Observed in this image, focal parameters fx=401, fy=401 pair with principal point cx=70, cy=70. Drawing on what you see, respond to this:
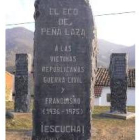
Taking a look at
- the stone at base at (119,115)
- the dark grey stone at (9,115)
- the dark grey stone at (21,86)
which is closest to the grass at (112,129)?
the stone at base at (119,115)

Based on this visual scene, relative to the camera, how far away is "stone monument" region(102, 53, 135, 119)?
1770 centimetres

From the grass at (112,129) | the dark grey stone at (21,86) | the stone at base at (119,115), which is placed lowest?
the grass at (112,129)

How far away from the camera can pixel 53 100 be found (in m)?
7.43

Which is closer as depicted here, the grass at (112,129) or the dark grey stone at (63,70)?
the dark grey stone at (63,70)

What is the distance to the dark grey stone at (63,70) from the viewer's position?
7.42m

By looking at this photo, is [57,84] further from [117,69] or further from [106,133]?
[117,69]

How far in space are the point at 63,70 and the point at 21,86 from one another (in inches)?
429

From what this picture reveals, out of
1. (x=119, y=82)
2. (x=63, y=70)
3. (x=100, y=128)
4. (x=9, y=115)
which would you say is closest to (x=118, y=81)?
(x=119, y=82)

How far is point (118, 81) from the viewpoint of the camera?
17.8m

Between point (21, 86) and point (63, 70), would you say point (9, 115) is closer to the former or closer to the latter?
point (21, 86)

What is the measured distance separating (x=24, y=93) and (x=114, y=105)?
4080 mm

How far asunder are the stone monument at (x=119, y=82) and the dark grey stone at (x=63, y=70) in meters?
10.3

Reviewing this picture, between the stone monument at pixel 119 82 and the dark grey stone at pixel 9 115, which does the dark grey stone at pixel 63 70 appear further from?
the stone monument at pixel 119 82

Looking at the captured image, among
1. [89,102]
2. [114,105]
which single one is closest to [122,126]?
[114,105]
